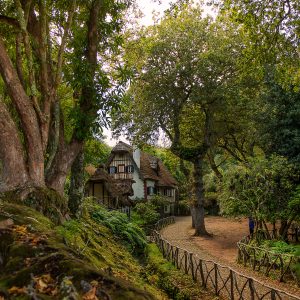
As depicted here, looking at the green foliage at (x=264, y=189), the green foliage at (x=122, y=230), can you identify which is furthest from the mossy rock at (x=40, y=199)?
the green foliage at (x=264, y=189)

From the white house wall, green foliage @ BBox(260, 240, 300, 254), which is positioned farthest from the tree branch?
the white house wall

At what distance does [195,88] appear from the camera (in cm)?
2717

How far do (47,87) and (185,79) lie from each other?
2015 cm

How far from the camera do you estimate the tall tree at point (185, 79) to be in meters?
26.0

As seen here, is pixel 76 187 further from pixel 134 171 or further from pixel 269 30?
pixel 134 171

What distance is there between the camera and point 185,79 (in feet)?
89.7

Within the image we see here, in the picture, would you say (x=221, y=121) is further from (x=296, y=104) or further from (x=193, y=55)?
(x=296, y=104)

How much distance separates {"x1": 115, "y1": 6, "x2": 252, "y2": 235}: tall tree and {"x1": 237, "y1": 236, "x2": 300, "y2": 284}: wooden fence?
11.5m

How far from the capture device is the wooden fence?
48.8 ft

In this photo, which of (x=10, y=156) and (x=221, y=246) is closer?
(x=10, y=156)

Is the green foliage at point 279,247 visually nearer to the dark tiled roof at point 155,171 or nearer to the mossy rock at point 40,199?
the mossy rock at point 40,199

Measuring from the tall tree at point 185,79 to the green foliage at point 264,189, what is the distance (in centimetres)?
674

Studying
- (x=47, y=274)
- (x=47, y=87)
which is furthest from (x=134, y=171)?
(x=47, y=274)

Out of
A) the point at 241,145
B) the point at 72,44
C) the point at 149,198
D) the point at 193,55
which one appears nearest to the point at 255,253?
the point at 72,44
